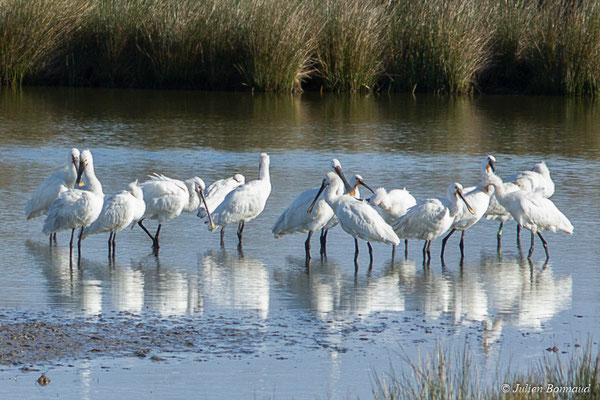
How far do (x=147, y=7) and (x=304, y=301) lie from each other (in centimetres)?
1793

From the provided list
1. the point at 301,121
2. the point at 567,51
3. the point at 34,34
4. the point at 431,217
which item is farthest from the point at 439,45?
the point at 431,217

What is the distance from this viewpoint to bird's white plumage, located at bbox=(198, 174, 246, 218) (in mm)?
10859

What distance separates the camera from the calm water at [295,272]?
6508 mm

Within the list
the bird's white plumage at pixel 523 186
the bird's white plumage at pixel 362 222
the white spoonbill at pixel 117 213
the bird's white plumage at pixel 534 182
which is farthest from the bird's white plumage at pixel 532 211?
the white spoonbill at pixel 117 213

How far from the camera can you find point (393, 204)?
408 inches

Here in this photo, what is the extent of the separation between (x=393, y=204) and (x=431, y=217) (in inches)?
29.7

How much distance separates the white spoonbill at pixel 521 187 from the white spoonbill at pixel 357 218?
148 cm

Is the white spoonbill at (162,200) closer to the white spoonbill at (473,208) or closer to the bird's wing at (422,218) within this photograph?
the bird's wing at (422,218)

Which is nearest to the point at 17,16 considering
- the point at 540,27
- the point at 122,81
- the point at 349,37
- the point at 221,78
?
the point at 122,81

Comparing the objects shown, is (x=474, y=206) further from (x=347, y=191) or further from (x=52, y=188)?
(x=52, y=188)

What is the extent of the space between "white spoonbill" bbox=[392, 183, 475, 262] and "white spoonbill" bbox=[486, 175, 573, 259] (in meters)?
0.45

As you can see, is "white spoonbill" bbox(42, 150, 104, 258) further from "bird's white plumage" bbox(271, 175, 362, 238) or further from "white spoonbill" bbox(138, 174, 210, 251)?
"bird's white plumage" bbox(271, 175, 362, 238)

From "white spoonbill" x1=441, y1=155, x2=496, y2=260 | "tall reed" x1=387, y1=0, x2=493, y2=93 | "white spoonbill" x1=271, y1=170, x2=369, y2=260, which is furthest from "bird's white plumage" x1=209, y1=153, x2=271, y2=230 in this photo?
"tall reed" x1=387, y1=0, x2=493, y2=93

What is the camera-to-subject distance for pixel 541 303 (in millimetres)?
8234
